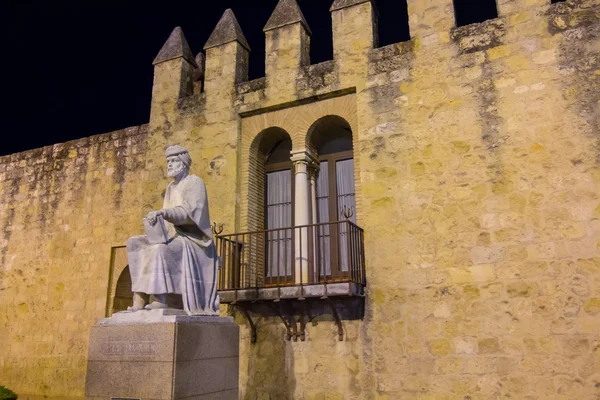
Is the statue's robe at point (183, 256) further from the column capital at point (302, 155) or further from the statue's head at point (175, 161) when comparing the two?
the column capital at point (302, 155)

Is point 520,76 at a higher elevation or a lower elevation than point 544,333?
higher

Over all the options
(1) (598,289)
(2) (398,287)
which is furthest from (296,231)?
(1) (598,289)

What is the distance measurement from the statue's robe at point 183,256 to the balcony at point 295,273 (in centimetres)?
191

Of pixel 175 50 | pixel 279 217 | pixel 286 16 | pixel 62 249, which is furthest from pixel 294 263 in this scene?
pixel 62 249

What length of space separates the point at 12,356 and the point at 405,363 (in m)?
8.12

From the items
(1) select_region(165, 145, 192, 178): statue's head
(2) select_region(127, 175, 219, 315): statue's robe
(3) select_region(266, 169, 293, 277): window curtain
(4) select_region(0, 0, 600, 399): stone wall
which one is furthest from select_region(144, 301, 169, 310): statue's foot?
(3) select_region(266, 169, 293, 277): window curtain

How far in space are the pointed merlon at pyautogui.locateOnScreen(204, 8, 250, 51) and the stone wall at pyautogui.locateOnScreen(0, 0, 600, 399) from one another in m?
0.05

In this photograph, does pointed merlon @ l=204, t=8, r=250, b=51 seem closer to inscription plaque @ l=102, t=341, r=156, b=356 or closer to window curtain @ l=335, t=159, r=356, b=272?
window curtain @ l=335, t=159, r=356, b=272

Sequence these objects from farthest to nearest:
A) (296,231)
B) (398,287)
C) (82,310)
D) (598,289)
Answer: (82,310), (296,231), (398,287), (598,289)

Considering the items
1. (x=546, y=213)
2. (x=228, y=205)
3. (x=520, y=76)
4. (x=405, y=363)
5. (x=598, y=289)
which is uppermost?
(x=520, y=76)

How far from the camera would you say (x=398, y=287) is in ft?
22.9

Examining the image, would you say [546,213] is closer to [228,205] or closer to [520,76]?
[520,76]

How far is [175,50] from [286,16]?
2284 millimetres

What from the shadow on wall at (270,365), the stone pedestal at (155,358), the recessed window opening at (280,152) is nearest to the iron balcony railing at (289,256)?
the shadow on wall at (270,365)
